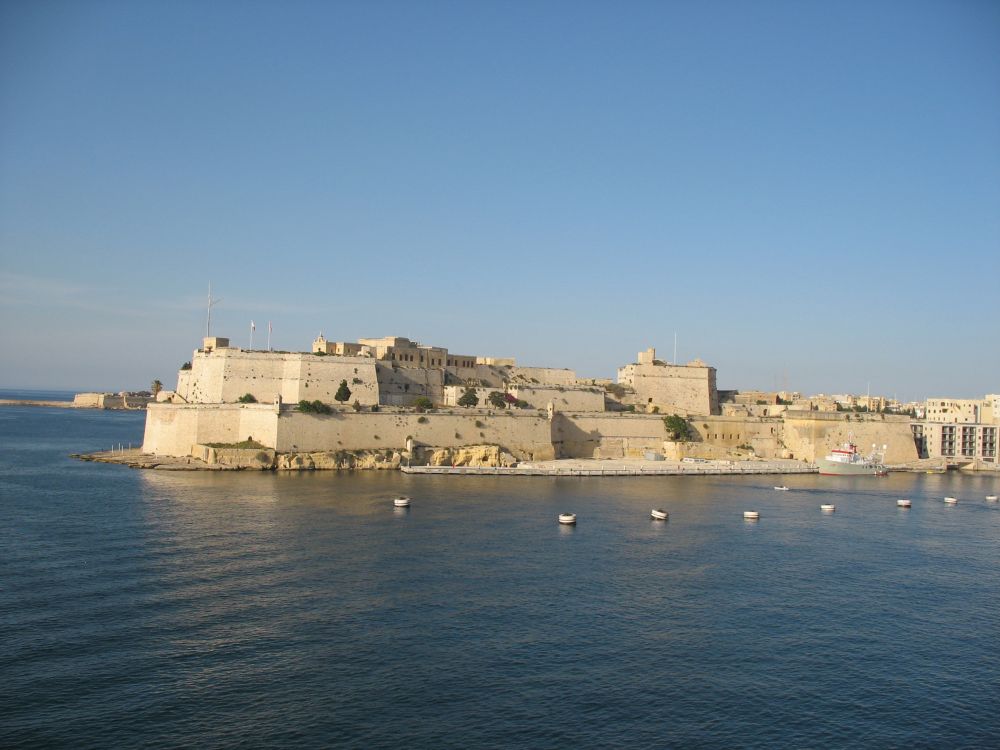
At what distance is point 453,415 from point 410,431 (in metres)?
2.65

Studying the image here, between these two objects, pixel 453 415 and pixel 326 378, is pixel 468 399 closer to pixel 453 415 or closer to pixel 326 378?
pixel 453 415

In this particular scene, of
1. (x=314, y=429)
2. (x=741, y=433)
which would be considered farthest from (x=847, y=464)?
(x=314, y=429)

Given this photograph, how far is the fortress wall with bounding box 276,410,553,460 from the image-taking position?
4031cm

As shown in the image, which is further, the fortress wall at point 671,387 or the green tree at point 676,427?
the fortress wall at point 671,387

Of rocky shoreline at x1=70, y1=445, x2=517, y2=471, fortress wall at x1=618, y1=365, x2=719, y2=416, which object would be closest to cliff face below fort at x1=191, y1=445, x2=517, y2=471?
rocky shoreline at x1=70, y1=445, x2=517, y2=471

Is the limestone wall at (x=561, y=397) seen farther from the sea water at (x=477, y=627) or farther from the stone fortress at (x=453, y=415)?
the sea water at (x=477, y=627)

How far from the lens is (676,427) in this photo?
5016 cm

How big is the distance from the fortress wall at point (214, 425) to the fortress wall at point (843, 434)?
3155 cm

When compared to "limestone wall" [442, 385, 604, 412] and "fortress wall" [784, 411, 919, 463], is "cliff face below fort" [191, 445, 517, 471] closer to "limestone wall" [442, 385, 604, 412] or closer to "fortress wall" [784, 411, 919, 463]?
"limestone wall" [442, 385, 604, 412]

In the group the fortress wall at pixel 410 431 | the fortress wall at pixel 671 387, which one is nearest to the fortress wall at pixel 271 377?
the fortress wall at pixel 410 431

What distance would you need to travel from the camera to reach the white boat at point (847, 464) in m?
48.2

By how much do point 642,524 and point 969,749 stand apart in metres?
16.1

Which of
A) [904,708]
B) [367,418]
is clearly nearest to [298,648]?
[904,708]

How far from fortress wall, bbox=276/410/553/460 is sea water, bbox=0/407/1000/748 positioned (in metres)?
9.91
